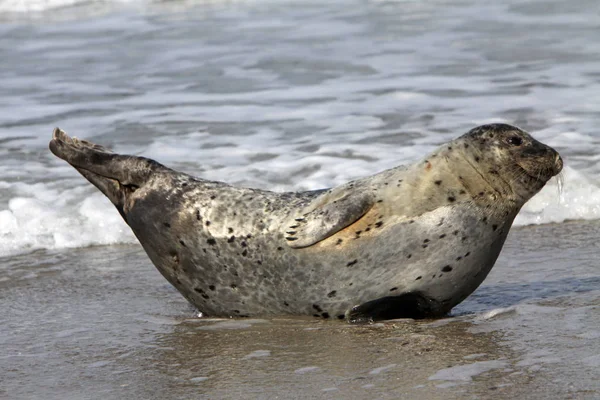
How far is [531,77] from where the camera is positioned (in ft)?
36.0

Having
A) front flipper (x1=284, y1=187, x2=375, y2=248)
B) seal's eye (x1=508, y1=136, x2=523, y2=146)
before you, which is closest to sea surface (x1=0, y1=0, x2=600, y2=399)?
front flipper (x1=284, y1=187, x2=375, y2=248)

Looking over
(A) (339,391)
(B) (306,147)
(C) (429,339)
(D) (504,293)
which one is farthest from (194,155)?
(A) (339,391)

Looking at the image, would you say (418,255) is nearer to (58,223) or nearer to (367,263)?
(367,263)

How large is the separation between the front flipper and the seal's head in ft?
1.67

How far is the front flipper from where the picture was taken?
14.5 ft

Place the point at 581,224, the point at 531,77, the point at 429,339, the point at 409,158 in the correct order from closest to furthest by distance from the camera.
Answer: the point at 429,339
the point at 581,224
the point at 409,158
the point at 531,77

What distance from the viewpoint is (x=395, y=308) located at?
4562 millimetres

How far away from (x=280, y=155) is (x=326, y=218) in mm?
3850

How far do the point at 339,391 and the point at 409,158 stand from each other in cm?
457

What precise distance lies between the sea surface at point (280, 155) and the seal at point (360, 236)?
0.40ft

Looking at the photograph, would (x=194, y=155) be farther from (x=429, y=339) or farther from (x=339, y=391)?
(x=339, y=391)

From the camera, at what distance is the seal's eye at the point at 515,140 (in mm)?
4727

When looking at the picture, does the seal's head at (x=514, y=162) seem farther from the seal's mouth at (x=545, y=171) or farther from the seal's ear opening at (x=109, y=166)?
Result: the seal's ear opening at (x=109, y=166)

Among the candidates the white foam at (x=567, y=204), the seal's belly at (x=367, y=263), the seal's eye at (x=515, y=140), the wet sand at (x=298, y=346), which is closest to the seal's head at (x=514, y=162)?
the seal's eye at (x=515, y=140)
